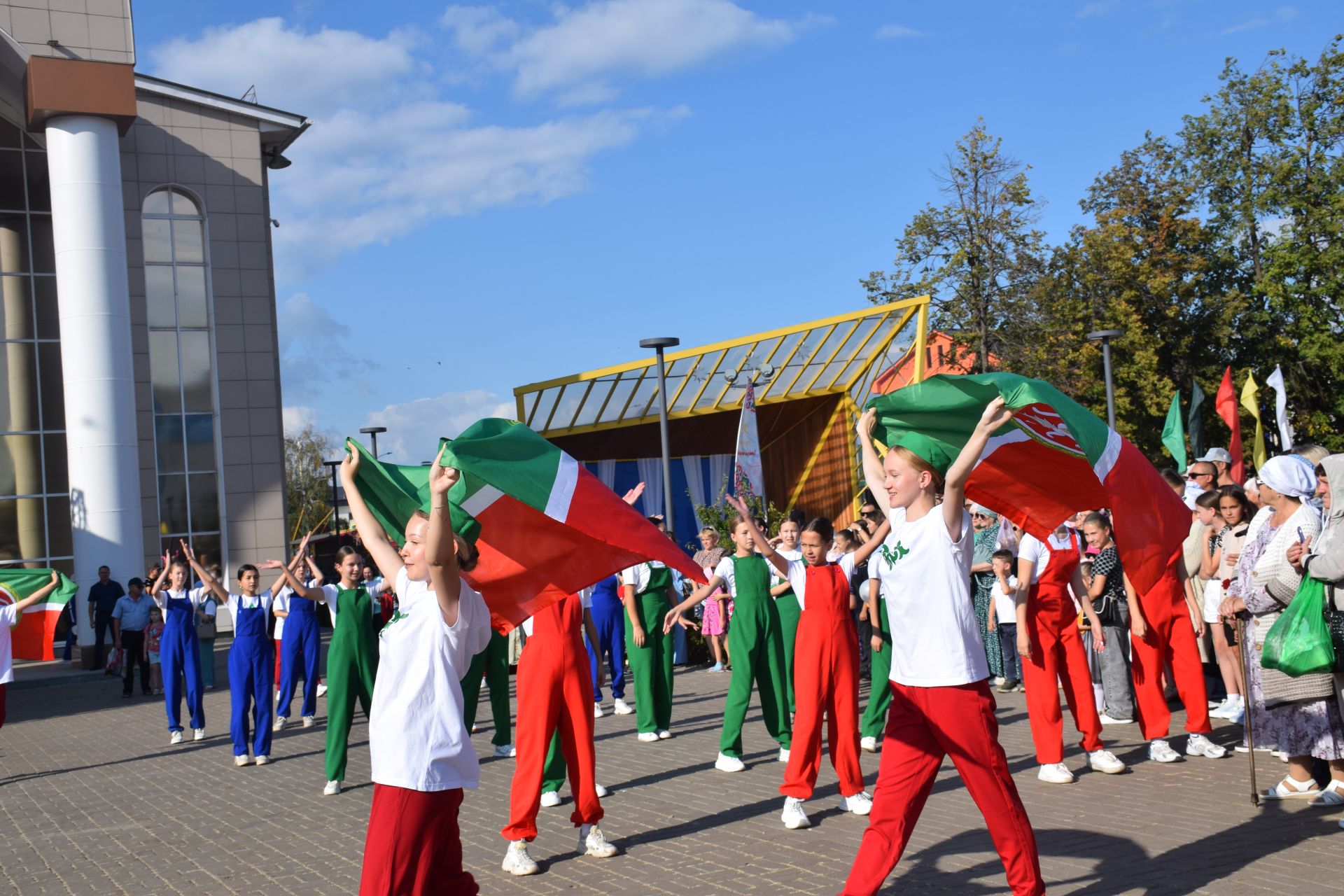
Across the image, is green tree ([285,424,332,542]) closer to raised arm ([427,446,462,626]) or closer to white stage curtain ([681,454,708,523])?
white stage curtain ([681,454,708,523])

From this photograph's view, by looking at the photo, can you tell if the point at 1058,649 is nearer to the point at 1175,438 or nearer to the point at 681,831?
the point at 681,831

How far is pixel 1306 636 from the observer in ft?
22.3

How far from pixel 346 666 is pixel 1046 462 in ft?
18.5

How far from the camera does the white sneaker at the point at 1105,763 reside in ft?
28.6

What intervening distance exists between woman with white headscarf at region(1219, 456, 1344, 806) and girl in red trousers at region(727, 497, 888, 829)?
2.12 meters

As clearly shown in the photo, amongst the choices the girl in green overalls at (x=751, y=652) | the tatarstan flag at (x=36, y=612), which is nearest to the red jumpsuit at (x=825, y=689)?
the girl in green overalls at (x=751, y=652)

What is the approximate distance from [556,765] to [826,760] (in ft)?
8.49

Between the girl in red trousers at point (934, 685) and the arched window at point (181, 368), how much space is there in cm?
3135

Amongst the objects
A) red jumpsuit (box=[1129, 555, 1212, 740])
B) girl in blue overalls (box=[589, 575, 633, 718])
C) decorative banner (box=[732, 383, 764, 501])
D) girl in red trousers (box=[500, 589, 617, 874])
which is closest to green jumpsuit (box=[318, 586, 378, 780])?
girl in red trousers (box=[500, 589, 617, 874])

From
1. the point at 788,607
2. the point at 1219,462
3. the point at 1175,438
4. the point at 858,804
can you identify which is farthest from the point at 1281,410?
the point at 858,804

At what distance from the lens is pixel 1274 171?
32.1m

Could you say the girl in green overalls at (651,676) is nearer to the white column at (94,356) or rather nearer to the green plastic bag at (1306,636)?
the green plastic bag at (1306,636)

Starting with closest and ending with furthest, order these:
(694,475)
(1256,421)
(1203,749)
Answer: (1203,749) → (1256,421) → (694,475)

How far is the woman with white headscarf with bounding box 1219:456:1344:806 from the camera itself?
7152 mm
